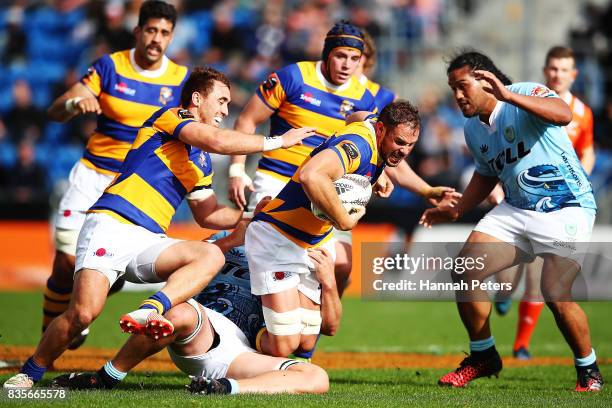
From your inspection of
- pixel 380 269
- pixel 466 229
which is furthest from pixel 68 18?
pixel 380 269

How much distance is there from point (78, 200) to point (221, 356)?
3124 mm

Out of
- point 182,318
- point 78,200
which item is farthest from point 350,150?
point 78,200

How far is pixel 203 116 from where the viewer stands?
7.31 meters

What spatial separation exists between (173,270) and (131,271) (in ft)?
1.14

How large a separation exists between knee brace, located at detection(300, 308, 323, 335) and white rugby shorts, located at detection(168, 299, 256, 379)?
1.70ft

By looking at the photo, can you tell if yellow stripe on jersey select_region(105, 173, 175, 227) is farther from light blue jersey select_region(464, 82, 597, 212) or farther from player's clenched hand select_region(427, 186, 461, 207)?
light blue jersey select_region(464, 82, 597, 212)

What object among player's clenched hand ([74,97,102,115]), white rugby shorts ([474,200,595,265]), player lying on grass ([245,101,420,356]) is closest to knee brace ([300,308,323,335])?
player lying on grass ([245,101,420,356])

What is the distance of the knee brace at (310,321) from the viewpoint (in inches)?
295

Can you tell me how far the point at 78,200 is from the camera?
30.8ft

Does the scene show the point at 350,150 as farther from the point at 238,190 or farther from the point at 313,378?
the point at 238,190

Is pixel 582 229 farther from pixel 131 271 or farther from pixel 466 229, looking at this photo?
pixel 466 229

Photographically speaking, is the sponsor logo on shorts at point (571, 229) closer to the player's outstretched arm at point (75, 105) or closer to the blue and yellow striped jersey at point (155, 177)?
the blue and yellow striped jersey at point (155, 177)

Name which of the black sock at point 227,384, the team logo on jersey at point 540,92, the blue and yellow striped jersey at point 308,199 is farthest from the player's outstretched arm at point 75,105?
the team logo on jersey at point 540,92

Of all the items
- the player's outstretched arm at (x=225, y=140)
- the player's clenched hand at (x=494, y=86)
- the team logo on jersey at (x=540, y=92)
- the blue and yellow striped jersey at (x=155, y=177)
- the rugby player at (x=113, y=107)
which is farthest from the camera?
the rugby player at (x=113, y=107)
